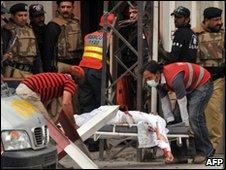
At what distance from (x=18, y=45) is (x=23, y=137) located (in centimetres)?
348

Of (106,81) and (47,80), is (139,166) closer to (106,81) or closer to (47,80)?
(106,81)

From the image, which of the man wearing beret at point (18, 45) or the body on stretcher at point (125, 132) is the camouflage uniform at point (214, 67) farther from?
the man wearing beret at point (18, 45)

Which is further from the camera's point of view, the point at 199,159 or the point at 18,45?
the point at 18,45

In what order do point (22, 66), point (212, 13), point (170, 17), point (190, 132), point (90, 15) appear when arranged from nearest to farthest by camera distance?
point (190, 132), point (212, 13), point (22, 66), point (170, 17), point (90, 15)

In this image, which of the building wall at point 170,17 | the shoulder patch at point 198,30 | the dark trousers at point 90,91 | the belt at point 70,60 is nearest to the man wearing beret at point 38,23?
the belt at point 70,60

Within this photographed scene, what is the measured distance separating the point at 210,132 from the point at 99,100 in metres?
1.75

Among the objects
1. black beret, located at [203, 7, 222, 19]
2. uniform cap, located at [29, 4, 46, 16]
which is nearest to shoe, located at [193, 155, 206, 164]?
black beret, located at [203, 7, 222, 19]

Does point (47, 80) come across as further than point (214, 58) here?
No

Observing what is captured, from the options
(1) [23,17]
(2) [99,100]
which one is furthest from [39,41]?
(2) [99,100]

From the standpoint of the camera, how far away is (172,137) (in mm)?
8055

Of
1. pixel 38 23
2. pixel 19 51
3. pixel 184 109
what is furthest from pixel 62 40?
pixel 184 109

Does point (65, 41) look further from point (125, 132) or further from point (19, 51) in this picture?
point (125, 132)

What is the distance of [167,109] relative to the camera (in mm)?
8391

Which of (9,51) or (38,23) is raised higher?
(38,23)
